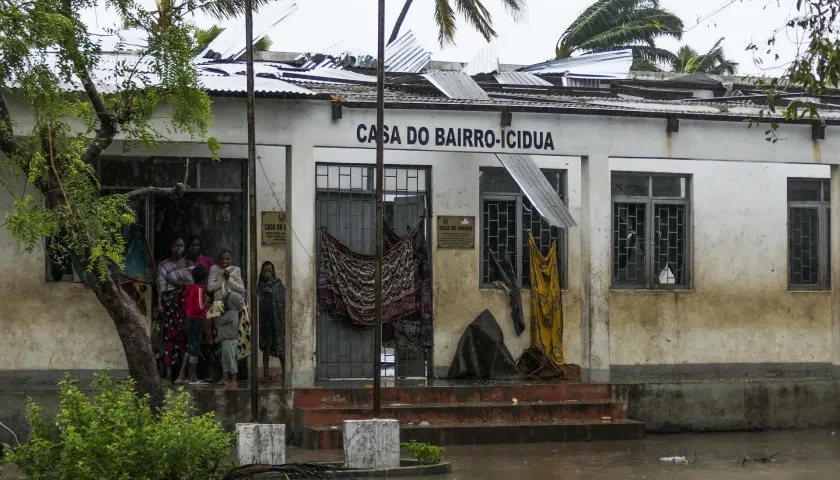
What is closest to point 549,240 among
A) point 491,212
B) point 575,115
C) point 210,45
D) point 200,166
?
point 491,212

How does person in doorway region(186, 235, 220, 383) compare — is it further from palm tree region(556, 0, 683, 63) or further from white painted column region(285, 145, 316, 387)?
palm tree region(556, 0, 683, 63)

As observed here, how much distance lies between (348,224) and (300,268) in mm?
1908

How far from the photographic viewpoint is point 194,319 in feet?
48.1

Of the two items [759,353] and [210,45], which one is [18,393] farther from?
[759,353]

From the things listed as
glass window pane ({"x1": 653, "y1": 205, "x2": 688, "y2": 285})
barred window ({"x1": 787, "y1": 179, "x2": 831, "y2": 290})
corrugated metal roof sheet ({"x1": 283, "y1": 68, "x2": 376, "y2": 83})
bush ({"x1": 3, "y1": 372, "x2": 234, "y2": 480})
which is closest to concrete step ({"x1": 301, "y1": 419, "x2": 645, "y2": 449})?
bush ({"x1": 3, "y1": 372, "x2": 234, "y2": 480})

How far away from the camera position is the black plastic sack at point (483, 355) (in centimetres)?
1639

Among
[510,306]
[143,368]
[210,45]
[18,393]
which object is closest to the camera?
[143,368]

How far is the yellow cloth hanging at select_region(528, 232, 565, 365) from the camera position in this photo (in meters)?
17.0

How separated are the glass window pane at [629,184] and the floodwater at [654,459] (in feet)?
13.0

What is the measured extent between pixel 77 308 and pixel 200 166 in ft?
7.71

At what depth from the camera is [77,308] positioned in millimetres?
15297

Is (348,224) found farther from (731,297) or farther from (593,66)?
(593,66)

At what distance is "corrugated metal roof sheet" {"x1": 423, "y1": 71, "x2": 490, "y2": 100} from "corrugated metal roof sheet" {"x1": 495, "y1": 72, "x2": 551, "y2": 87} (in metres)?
1.78

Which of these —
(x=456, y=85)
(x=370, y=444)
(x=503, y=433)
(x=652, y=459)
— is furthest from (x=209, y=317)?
(x=652, y=459)
